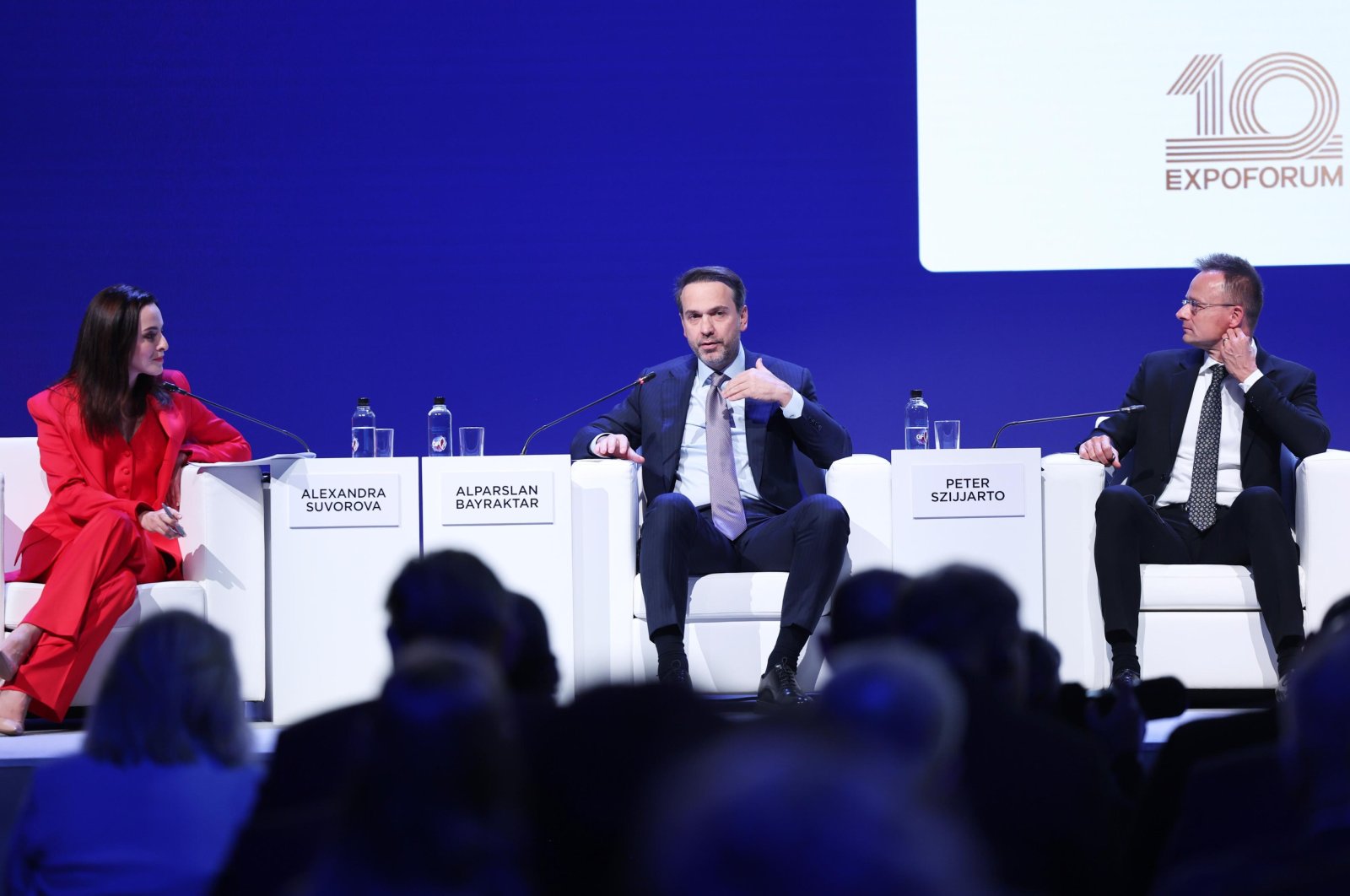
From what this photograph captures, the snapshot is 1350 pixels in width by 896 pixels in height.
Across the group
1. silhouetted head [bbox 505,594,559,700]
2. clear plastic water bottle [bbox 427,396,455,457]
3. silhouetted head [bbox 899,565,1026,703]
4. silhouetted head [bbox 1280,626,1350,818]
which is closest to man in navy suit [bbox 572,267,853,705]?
clear plastic water bottle [bbox 427,396,455,457]

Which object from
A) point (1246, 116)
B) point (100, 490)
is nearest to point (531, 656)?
point (100, 490)

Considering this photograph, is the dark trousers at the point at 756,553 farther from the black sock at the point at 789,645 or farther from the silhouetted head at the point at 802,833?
the silhouetted head at the point at 802,833

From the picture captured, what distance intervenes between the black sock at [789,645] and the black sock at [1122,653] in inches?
32.7

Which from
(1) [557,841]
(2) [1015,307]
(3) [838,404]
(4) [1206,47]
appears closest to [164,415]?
(3) [838,404]

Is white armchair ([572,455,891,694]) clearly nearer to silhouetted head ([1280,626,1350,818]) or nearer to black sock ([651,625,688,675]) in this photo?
black sock ([651,625,688,675])

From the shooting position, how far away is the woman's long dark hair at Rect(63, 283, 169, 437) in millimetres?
4141

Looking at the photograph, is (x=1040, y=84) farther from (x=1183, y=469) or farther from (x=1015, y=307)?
(x=1183, y=469)

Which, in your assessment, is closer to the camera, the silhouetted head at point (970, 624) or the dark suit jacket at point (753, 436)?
the silhouetted head at point (970, 624)

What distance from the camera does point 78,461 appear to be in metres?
4.12

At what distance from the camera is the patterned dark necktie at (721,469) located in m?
4.20

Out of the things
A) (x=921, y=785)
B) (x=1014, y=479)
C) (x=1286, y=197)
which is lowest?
(x=921, y=785)

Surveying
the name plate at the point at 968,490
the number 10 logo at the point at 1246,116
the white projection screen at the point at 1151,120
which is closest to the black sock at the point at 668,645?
the name plate at the point at 968,490

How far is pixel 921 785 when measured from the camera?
92 cm

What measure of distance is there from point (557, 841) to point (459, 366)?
4.05m
